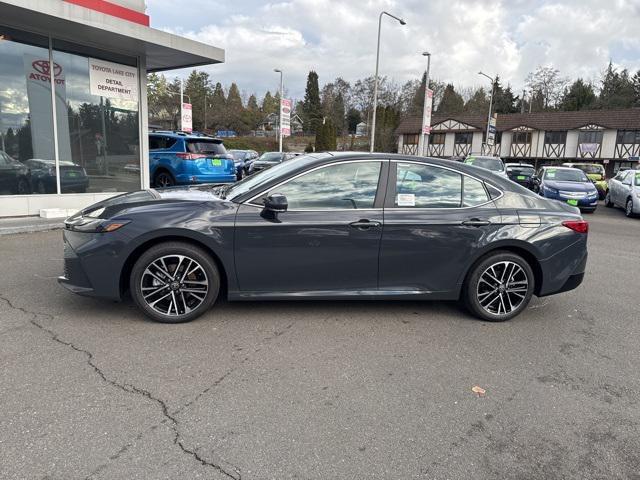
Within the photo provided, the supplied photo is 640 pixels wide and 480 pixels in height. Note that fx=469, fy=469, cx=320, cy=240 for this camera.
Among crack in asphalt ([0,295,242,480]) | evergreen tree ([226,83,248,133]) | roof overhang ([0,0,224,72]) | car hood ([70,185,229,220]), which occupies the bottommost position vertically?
crack in asphalt ([0,295,242,480])

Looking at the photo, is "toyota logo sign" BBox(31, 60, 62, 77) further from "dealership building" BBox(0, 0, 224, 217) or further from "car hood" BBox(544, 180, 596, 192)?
"car hood" BBox(544, 180, 596, 192)

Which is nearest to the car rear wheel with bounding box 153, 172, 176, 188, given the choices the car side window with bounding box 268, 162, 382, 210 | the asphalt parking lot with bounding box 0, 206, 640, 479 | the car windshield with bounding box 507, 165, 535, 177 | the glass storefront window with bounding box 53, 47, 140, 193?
the glass storefront window with bounding box 53, 47, 140, 193

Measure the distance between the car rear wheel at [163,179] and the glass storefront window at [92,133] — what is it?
1552 millimetres

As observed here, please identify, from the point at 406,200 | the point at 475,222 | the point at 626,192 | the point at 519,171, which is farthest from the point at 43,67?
the point at 519,171

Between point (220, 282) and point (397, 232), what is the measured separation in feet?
5.49

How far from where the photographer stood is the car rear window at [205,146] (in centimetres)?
1256

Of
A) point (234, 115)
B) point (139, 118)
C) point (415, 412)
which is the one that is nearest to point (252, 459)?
point (415, 412)

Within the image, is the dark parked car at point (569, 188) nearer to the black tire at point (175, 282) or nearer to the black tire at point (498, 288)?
the black tire at point (498, 288)

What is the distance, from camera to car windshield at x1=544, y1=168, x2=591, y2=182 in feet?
51.9

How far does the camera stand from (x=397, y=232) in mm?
4262

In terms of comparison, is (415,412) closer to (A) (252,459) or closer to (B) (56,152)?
(A) (252,459)

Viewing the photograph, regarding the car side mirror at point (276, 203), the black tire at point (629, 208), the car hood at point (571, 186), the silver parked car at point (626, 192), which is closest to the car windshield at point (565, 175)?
the car hood at point (571, 186)

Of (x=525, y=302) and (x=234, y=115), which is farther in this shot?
(x=234, y=115)

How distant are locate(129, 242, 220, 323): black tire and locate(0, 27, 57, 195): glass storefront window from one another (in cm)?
664
